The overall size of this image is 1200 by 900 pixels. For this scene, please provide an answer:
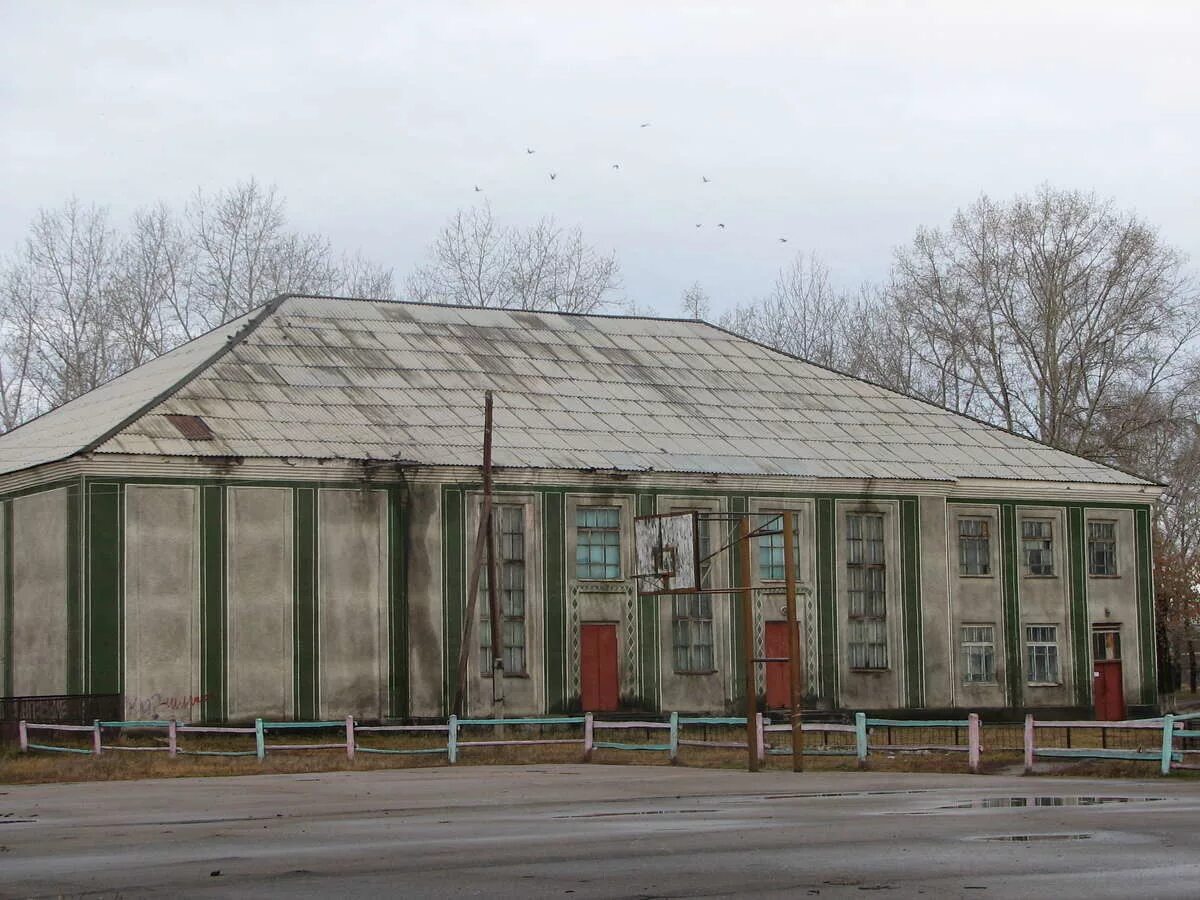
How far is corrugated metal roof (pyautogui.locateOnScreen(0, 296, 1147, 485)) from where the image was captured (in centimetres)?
4072

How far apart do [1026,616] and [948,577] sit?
8.55 ft

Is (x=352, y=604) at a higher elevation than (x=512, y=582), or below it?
below

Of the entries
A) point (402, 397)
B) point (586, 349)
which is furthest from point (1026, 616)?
point (402, 397)

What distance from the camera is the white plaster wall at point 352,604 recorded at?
3922 cm

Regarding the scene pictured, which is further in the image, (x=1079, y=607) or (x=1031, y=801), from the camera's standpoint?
(x=1079, y=607)

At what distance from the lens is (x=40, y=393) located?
68125 mm

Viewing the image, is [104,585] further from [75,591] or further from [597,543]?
[597,543]

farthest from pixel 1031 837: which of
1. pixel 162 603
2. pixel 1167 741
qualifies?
pixel 162 603

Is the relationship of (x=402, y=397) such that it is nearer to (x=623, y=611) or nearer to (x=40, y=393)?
(x=623, y=611)

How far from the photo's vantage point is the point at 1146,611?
4997 cm

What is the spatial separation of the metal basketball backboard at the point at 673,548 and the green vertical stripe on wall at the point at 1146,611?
19.8m

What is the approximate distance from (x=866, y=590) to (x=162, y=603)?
1735 cm

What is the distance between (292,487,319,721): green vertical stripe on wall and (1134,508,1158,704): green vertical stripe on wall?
22.8 metres

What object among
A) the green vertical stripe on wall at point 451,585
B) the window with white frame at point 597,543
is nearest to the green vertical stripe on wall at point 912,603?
the window with white frame at point 597,543
